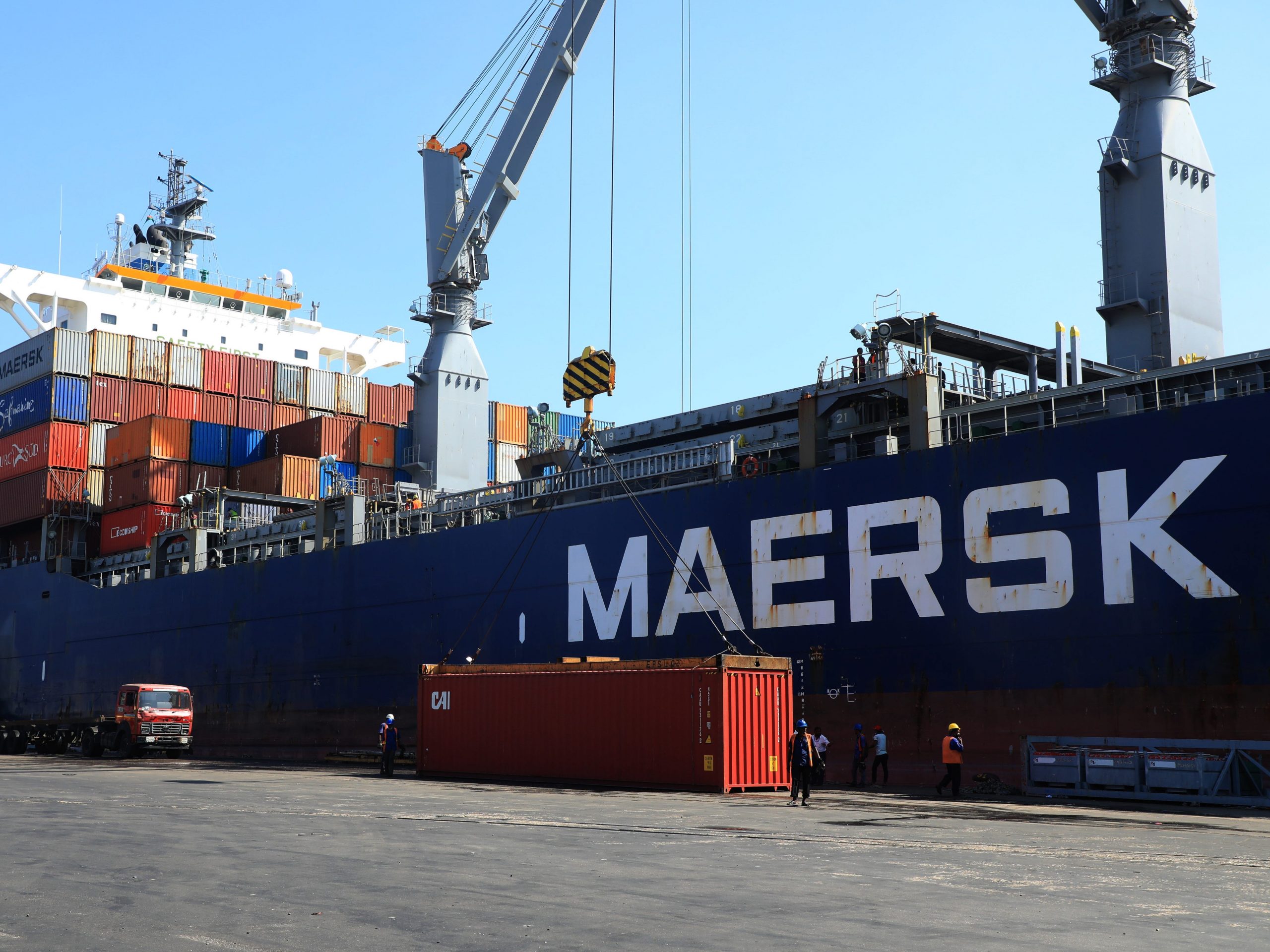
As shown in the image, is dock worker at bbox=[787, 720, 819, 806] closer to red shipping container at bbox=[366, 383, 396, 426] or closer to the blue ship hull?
the blue ship hull

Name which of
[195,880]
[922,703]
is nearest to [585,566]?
[922,703]

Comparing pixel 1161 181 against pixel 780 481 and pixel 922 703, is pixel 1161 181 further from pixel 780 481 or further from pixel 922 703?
pixel 922 703

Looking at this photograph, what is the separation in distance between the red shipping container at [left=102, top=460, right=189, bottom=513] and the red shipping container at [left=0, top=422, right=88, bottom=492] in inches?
54.4

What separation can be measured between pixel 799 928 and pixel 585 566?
22.7m

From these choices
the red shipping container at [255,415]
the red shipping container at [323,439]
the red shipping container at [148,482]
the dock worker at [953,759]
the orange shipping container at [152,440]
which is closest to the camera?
the dock worker at [953,759]

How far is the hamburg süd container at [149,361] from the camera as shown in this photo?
155 ft

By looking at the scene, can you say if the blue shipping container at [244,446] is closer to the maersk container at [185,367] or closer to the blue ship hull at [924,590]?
the maersk container at [185,367]

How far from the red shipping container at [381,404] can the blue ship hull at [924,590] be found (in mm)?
15074

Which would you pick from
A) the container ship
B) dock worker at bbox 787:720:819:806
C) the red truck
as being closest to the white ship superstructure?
the container ship

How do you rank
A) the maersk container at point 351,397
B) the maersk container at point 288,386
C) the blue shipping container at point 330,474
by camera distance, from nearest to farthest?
the blue shipping container at point 330,474
the maersk container at point 288,386
the maersk container at point 351,397

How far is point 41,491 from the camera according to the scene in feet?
150

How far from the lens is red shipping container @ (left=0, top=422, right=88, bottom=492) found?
45125 millimetres

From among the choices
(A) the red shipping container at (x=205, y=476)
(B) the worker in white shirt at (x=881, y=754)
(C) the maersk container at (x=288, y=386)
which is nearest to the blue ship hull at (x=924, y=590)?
(B) the worker in white shirt at (x=881, y=754)

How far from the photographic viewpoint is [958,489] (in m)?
24.6
